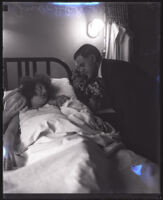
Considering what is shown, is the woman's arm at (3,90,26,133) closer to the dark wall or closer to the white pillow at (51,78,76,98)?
the white pillow at (51,78,76,98)

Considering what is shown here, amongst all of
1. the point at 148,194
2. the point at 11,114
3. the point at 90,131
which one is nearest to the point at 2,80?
the point at 11,114

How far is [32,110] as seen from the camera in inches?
33.4

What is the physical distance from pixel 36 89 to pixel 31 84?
3 cm

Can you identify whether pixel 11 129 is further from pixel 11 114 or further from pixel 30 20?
pixel 30 20

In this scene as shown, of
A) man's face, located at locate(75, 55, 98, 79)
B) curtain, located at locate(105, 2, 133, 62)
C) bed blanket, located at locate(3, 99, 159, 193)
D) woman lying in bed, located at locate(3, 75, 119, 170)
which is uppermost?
curtain, located at locate(105, 2, 133, 62)

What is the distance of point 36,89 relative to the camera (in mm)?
848

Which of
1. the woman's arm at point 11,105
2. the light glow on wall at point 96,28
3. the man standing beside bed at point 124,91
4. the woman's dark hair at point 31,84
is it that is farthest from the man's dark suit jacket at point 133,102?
the woman's arm at point 11,105

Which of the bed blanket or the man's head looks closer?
the bed blanket

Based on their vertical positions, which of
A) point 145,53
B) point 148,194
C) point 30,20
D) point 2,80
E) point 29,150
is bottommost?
point 148,194

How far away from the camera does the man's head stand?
0.86m

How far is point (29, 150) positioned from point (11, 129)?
107 mm

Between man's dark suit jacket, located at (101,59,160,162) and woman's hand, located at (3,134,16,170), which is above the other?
man's dark suit jacket, located at (101,59,160,162)

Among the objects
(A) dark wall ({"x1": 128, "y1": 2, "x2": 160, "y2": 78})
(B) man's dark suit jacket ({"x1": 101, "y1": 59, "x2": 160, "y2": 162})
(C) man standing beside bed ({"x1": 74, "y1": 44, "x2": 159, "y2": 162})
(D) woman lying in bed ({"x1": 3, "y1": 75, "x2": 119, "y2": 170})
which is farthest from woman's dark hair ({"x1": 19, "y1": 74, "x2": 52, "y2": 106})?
(A) dark wall ({"x1": 128, "y1": 2, "x2": 160, "y2": 78})

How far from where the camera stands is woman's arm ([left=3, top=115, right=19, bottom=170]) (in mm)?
800
